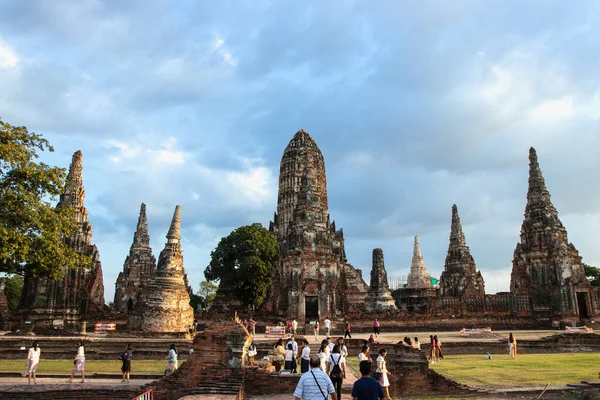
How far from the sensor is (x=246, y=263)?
134 ft

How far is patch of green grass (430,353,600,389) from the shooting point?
1270cm

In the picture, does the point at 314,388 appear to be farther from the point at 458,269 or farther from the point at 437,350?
the point at 458,269

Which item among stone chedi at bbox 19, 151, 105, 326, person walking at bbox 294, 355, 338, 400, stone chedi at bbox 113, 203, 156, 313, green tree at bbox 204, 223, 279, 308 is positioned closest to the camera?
person walking at bbox 294, 355, 338, 400

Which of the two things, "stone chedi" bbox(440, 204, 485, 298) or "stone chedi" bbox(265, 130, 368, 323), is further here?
"stone chedi" bbox(440, 204, 485, 298)

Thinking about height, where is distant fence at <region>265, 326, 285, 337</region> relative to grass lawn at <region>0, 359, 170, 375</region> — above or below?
above

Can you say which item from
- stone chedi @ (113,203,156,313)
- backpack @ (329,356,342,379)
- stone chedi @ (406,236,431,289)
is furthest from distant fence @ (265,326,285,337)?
stone chedi @ (406,236,431,289)

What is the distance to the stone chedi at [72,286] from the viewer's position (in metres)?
31.4

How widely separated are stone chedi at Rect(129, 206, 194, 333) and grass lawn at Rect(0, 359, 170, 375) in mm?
5112

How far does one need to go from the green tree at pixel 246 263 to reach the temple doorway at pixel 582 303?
24.2 meters

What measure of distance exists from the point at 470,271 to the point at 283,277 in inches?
945

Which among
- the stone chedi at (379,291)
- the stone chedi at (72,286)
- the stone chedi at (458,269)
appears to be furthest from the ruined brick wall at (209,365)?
the stone chedi at (458,269)

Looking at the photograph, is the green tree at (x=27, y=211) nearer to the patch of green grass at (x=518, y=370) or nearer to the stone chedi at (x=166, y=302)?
the stone chedi at (x=166, y=302)

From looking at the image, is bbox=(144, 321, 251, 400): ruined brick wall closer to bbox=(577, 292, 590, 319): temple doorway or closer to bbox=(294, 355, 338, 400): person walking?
bbox=(294, 355, 338, 400): person walking

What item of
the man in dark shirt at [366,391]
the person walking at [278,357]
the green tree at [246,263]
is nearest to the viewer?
the man in dark shirt at [366,391]
